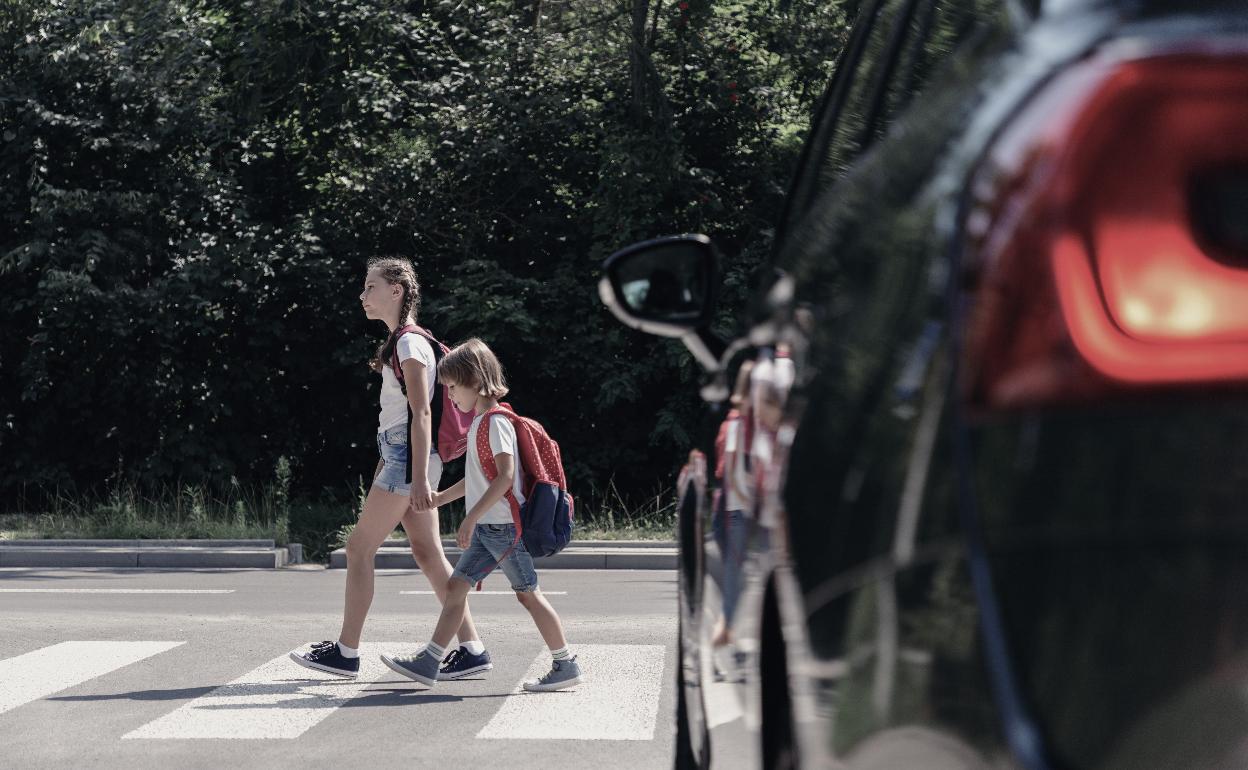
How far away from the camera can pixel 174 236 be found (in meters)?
19.2

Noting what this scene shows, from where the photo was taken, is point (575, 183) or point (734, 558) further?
point (575, 183)

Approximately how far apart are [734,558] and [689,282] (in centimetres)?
85

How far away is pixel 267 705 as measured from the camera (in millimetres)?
6445

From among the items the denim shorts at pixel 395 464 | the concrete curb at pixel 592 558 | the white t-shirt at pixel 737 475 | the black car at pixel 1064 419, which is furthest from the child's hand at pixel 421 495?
the concrete curb at pixel 592 558

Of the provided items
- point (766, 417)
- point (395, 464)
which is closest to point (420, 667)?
point (395, 464)

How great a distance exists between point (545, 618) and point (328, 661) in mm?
956

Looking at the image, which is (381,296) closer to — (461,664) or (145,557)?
(461,664)

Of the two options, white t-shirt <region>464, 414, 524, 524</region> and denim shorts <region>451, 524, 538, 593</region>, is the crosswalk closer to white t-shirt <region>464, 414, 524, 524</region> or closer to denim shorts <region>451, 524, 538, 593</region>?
denim shorts <region>451, 524, 538, 593</region>

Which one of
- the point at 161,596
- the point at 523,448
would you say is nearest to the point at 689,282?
the point at 523,448

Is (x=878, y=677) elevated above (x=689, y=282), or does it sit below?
below

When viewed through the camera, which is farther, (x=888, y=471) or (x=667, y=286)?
(x=667, y=286)

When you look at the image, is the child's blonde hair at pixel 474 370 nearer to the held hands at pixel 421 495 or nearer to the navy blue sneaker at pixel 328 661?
the held hands at pixel 421 495

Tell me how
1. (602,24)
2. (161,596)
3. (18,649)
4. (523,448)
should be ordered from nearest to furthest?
(523,448), (18,649), (161,596), (602,24)

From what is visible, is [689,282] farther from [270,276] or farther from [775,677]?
[270,276]
